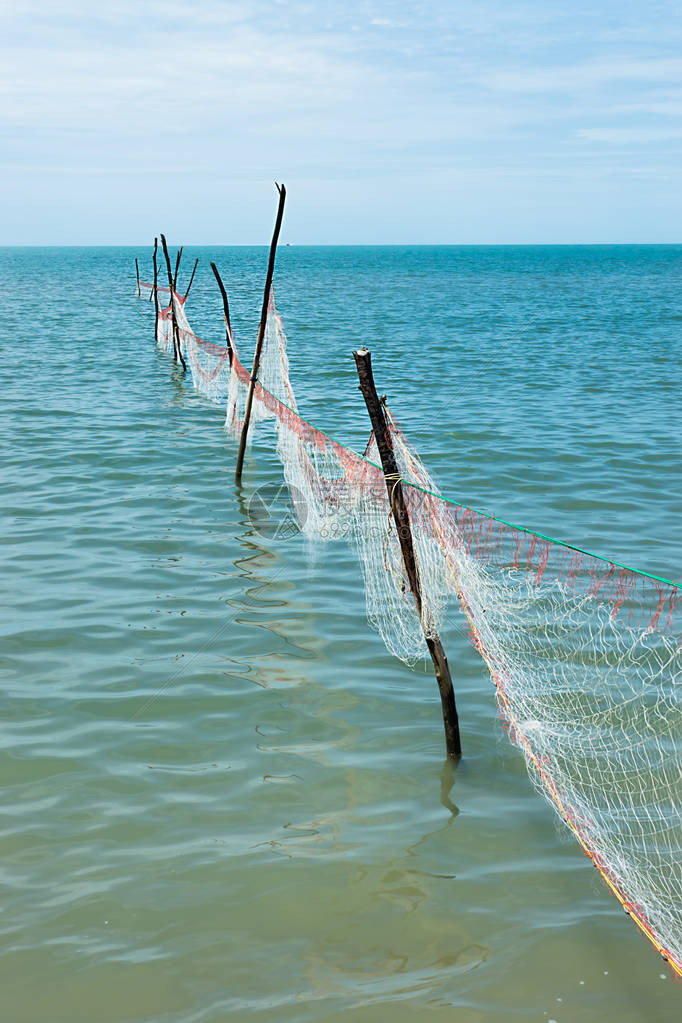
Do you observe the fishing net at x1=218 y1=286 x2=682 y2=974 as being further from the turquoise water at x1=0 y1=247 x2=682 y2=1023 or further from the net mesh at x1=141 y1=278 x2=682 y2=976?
Answer: the turquoise water at x1=0 y1=247 x2=682 y2=1023

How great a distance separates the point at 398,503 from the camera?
574 cm

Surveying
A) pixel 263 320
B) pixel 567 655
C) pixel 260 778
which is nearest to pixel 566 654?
pixel 567 655

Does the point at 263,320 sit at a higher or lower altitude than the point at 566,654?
higher

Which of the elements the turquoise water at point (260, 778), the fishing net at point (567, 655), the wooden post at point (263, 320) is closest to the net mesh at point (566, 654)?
the fishing net at point (567, 655)

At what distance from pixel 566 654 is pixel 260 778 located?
2.91 meters

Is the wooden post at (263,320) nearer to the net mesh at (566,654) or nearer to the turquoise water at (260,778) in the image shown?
the turquoise water at (260,778)

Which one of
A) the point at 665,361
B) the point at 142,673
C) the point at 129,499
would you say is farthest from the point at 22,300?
the point at 142,673

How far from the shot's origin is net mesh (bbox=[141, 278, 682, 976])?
Result: 16.9ft

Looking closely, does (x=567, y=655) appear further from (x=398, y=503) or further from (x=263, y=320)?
(x=263, y=320)

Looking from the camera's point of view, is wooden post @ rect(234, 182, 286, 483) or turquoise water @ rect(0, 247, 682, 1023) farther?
wooden post @ rect(234, 182, 286, 483)

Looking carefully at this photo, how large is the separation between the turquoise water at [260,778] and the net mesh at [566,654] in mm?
282

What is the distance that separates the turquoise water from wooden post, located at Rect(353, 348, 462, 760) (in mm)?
548

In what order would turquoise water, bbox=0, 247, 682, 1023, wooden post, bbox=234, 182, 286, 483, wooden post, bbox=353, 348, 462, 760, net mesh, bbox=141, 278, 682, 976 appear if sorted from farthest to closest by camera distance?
wooden post, bbox=234, 182, 286, 483
wooden post, bbox=353, 348, 462, 760
net mesh, bbox=141, 278, 682, 976
turquoise water, bbox=0, 247, 682, 1023

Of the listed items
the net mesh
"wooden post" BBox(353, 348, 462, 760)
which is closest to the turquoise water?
the net mesh
